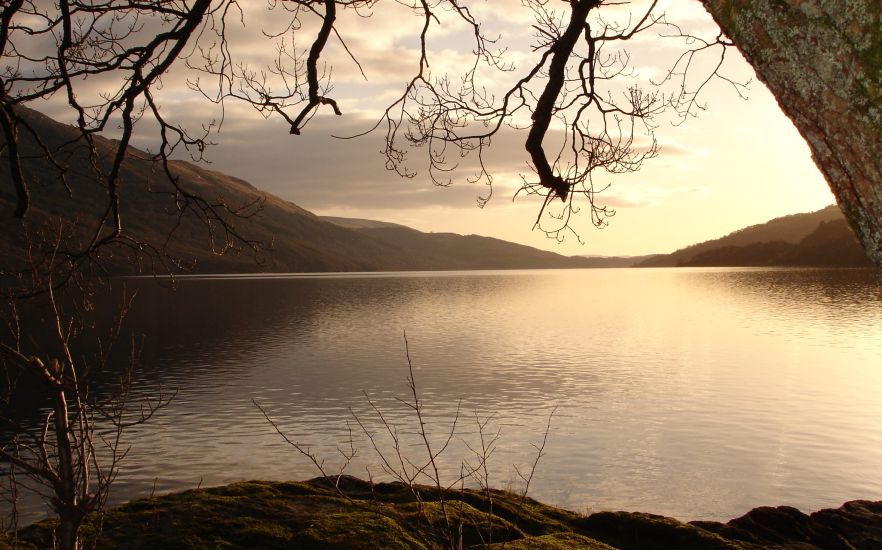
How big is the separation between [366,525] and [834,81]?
6394mm

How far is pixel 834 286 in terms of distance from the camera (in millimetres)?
102375

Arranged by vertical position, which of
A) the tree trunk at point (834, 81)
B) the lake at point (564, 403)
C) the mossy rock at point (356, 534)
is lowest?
the lake at point (564, 403)

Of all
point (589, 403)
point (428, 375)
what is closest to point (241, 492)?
point (589, 403)

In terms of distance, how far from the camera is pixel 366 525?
7.02m

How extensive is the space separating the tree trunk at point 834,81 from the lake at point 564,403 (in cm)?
519

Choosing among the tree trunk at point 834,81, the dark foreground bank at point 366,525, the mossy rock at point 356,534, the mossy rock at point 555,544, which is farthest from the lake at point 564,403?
the tree trunk at point 834,81

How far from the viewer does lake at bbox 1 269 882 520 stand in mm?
19312

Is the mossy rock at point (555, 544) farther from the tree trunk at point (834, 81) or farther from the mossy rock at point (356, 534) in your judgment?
the tree trunk at point (834, 81)

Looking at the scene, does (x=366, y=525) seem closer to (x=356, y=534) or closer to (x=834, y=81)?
(x=356, y=534)

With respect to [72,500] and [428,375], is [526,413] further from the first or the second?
[72,500]

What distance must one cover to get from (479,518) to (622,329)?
54656mm

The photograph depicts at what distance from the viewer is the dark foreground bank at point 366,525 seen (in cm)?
684

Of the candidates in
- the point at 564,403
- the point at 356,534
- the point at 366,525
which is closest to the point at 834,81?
the point at 356,534

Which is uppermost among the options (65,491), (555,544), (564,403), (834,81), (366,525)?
(834,81)
